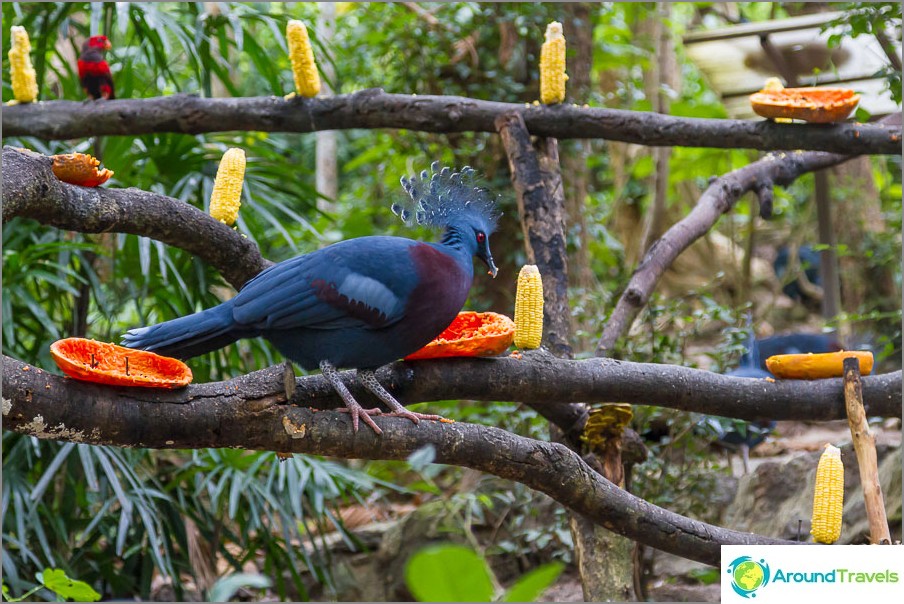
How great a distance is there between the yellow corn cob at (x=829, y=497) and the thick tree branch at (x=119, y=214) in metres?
1.71

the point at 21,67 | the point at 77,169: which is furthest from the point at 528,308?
the point at 21,67

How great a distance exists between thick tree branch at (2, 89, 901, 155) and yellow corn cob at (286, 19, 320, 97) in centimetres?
6

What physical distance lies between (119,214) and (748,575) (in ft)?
5.83

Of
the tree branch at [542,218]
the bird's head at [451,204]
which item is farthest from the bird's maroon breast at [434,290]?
the tree branch at [542,218]

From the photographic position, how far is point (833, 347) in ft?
16.9

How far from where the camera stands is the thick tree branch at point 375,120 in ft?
11.1

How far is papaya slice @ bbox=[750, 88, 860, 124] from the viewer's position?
326cm

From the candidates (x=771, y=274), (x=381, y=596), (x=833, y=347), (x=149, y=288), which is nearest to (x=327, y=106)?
(x=149, y=288)

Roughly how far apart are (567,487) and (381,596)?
2.42 meters

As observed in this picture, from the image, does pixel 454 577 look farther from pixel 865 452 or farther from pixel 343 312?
pixel 865 452

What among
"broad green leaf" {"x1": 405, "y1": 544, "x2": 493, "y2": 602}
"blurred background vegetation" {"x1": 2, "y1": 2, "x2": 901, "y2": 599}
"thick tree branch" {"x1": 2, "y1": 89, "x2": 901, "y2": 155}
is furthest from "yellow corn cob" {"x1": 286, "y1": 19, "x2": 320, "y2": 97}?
"broad green leaf" {"x1": 405, "y1": 544, "x2": 493, "y2": 602}

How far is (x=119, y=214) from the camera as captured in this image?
2.41m
